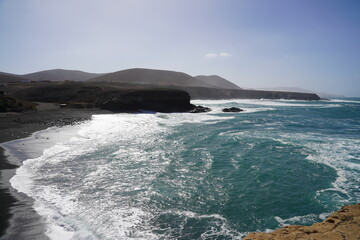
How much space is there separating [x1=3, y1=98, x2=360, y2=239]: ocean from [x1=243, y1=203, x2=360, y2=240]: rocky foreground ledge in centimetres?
249

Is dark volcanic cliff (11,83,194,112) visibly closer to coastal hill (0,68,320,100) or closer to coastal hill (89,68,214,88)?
coastal hill (0,68,320,100)

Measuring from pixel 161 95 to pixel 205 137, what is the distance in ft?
112

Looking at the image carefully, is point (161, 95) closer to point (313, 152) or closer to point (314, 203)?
point (313, 152)

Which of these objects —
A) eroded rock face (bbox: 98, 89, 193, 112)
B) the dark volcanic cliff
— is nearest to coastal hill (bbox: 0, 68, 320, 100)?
the dark volcanic cliff

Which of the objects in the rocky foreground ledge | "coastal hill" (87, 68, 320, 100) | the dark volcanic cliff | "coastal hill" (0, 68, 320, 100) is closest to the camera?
the rocky foreground ledge

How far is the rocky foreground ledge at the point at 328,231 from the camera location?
15.4 feet

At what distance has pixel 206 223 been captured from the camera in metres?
8.01

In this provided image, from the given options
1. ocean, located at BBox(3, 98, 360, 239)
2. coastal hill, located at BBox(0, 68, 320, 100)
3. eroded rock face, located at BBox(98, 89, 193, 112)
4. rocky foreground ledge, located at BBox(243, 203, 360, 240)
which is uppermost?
coastal hill, located at BBox(0, 68, 320, 100)

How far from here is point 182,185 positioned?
37.0 feet

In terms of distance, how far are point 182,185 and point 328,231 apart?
284 inches

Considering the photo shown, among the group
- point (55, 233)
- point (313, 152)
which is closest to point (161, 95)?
point (313, 152)

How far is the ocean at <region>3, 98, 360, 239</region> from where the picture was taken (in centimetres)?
792

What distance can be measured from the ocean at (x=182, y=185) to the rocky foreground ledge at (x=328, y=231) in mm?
2491

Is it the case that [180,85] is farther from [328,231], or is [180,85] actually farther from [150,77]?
[328,231]
